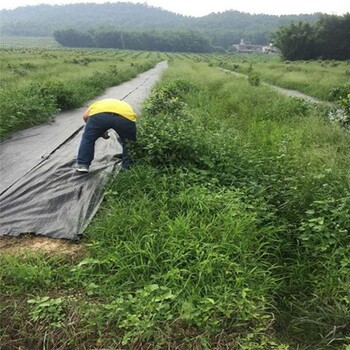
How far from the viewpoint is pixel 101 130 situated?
4.23m

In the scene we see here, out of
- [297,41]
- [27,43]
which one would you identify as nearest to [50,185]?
[297,41]

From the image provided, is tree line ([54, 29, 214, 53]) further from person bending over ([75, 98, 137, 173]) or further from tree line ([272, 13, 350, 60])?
person bending over ([75, 98, 137, 173])

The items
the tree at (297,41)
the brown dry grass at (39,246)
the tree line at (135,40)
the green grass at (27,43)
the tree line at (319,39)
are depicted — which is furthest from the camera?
the tree line at (135,40)

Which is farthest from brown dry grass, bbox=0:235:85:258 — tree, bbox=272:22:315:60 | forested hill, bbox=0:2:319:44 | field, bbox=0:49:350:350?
forested hill, bbox=0:2:319:44

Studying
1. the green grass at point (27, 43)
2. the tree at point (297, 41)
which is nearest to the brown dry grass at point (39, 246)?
the tree at point (297, 41)

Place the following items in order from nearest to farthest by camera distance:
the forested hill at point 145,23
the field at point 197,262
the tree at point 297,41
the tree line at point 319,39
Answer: the field at point 197,262 → the tree line at point 319,39 → the tree at point 297,41 → the forested hill at point 145,23

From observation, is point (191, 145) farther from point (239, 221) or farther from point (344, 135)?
point (344, 135)

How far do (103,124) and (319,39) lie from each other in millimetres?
41664

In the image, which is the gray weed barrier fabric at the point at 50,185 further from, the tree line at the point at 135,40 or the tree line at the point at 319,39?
the tree line at the point at 135,40

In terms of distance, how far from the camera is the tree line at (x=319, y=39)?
3847 centimetres

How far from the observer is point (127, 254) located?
2885mm

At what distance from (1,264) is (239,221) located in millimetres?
2108

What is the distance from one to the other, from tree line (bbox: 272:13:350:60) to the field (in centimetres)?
3983

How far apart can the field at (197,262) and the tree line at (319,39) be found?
39.8m
